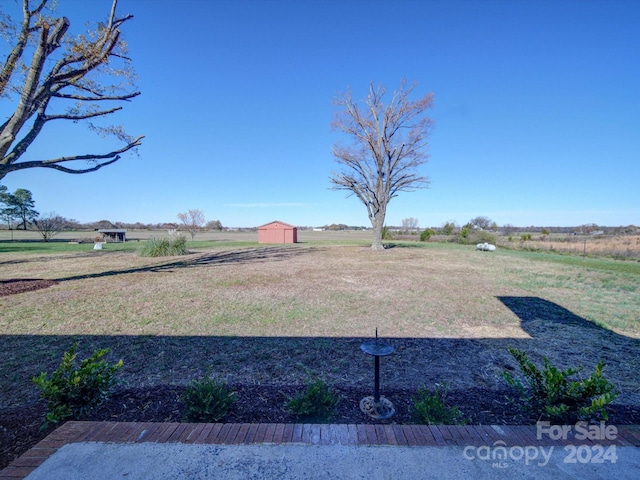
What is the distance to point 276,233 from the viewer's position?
33.2 metres

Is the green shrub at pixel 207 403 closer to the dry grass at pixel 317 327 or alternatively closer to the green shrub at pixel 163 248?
the dry grass at pixel 317 327

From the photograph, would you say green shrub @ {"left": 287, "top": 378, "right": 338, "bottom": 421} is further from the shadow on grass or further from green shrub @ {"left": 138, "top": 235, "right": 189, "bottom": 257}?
green shrub @ {"left": 138, "top": 235, "right": 189, "bottom": 257}

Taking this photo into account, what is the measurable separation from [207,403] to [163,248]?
16.8 m

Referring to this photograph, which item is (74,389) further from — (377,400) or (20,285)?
(20,285)

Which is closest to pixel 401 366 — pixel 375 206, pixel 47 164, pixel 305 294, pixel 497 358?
pixel 497 358

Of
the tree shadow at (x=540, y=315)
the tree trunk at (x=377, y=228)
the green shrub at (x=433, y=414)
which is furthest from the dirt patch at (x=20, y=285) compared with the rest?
the tree trunk at (x=377, y=228)

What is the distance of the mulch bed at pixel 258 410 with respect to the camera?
2.29 meters

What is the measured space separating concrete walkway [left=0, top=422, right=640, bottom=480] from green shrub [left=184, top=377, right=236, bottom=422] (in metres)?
0.25

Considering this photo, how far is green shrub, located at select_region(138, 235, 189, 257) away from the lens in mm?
16516

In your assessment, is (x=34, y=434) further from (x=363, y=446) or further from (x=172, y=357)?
(x=363, y=446)

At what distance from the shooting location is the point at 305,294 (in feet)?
24.4

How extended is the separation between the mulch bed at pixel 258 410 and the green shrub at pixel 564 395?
0.62 ft

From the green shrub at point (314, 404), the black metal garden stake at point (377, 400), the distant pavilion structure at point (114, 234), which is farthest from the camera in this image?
the distant pavilion structure at point (114, 234)

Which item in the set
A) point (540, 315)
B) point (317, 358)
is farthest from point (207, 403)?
point (540, 315)
